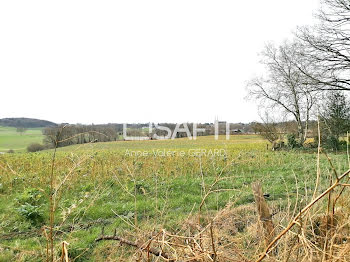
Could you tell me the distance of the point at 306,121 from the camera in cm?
2597

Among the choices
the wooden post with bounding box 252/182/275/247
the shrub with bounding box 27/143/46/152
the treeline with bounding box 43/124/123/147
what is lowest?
the shrub with bounding box 27/143/46/152

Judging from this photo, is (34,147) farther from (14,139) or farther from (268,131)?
(268,131)

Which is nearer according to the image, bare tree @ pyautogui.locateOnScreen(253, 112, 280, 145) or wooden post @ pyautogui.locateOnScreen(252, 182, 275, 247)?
wooden post @ pyautogui.locateOnScreen(252, 182, 275, 247)

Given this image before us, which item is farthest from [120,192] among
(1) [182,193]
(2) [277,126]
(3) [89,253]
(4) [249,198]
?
(2) [277,126]

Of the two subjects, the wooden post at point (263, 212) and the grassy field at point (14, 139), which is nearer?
the wooden post at point (263, 212)

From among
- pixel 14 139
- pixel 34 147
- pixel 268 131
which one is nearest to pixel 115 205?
pixel 268 131

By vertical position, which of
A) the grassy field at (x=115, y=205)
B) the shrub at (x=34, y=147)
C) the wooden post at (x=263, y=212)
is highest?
the wooden post at (x=263, y=212)

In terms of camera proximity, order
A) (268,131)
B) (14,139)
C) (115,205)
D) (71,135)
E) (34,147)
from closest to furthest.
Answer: (71,135), (115,205), (268,131), (34,147), (14,139)

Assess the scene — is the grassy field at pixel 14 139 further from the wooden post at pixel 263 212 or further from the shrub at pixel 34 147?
the wooden post at pixel 263 212

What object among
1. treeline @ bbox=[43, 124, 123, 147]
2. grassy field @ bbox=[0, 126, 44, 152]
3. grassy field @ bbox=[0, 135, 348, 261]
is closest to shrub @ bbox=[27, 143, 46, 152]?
grassy field @ bbox=[0, 126, 44, 152]

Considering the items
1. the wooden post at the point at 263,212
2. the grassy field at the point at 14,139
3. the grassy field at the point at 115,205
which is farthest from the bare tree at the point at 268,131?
the grassy field at the point at 14,139

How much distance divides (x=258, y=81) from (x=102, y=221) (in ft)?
89.0

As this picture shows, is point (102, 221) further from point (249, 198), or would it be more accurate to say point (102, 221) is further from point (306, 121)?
point (306, 121)

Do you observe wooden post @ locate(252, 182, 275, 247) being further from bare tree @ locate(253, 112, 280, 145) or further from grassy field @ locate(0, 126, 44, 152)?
grassy field @ locate(0, 126, 44, 152)
